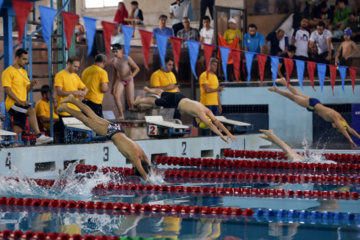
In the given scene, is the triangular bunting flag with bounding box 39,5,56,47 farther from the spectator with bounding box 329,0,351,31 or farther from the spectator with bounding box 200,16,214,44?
the spectator with bounding box 329,0,351,31

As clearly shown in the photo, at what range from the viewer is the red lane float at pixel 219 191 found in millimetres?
6775

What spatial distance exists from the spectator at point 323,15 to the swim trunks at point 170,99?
5.66 metres

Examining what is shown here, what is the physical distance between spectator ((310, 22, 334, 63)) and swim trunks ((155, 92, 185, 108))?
16.3 ft

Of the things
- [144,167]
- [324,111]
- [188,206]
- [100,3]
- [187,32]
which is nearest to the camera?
[188,206]

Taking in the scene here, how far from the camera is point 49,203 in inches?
241

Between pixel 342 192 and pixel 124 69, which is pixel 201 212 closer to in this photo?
pixel 342 192

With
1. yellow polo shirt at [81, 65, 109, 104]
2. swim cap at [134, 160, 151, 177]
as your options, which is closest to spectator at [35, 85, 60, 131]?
yellow polo shirt at [81, 65, 109, 104]

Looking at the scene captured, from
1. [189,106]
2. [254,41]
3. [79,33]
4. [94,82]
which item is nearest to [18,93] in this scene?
[94,82]

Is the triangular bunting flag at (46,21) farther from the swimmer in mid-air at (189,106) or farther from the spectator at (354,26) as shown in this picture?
the spectator at (354,26)

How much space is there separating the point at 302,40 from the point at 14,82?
6.98 meters

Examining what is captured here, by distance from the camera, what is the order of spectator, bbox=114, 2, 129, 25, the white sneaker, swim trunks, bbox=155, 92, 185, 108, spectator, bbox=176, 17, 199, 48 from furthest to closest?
spectator, bbox=114, 2, 129, 25, spectator, bbox=176, 17, 199, 48, swim trunks, bbox=155, 92, 185, 108, the white sneaker

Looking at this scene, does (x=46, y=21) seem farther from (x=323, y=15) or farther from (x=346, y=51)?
(x=323, y=15)

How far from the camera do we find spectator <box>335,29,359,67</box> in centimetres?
1334

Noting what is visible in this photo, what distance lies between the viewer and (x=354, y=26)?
14.1 metres
